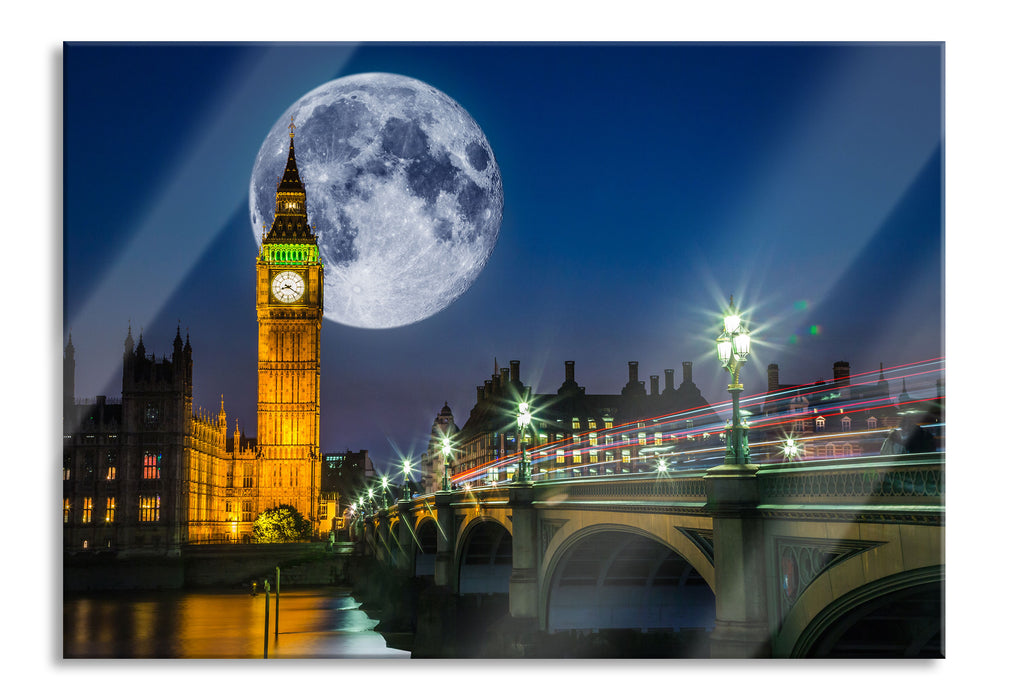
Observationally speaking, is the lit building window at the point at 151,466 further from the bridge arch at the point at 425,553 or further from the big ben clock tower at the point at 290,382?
the bridge arch at the point at 425,553

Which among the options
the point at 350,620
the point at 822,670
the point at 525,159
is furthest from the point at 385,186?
the point at 350,620

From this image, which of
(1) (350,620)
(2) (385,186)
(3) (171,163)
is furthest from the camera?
(1) (350,620)

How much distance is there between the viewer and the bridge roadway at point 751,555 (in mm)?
9266

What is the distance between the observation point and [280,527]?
78.7 metres

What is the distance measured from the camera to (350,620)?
117 ft

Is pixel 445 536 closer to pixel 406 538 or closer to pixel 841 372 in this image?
pixel 406 538

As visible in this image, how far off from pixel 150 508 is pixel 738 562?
6116 cm

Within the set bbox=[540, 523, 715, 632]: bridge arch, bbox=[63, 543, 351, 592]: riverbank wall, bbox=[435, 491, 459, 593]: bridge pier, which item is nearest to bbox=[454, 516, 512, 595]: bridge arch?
bbox=[435, 491, 459, 593]: bridge pier

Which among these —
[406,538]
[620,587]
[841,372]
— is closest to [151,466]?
[406,538]

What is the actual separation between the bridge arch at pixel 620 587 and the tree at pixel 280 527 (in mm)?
58996

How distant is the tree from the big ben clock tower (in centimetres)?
835

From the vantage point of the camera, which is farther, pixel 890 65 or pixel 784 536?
pixel 890 65
